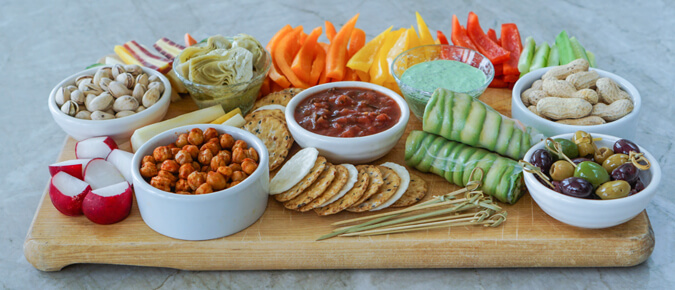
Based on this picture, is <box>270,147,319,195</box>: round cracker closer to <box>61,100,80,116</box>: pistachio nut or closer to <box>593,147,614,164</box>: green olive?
<box>61,100,80,116</box>: pistachio nut

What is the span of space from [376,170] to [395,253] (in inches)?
17.6

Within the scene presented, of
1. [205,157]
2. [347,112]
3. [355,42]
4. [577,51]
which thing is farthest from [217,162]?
[577,51]

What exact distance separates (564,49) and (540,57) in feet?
0.55

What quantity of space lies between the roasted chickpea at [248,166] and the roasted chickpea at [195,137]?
0.32m

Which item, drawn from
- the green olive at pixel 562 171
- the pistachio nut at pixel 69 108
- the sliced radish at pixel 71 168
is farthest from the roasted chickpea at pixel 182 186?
the green olive at pixel 562 171

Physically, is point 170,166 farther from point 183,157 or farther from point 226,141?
point 226,141

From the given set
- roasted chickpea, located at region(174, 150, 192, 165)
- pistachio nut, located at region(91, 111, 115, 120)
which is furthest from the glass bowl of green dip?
pistachio nut, located at region(91, 111, 115, 120)

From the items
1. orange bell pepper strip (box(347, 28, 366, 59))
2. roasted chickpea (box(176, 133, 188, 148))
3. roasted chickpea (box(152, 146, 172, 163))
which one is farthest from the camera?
orange bell pepper strip (box(347, 28, 366, 59))

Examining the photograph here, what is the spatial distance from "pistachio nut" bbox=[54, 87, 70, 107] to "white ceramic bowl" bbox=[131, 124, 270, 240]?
0.72m

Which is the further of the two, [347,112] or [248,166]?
[347,112]

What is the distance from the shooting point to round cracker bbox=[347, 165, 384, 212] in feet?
10.5

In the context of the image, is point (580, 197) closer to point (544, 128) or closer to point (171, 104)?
point (544, 128)

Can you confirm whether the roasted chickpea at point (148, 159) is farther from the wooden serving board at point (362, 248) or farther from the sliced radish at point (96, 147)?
the sliced radish at point (96, 147)

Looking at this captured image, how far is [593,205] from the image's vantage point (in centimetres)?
290
